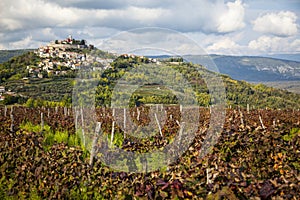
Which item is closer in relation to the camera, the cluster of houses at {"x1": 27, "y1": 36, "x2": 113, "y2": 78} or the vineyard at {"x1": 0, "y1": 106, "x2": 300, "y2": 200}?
the vineyard at {"x1": 0, "y1": 106, "x2": 300, "y2": 200}

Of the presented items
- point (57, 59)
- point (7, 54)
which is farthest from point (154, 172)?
point (7, 54)

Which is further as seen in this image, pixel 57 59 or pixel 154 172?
pixel 57 59

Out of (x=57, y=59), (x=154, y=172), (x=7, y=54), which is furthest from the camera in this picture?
(x=7, y=54)

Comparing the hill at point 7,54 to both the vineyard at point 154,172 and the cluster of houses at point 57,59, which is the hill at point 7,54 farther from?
the vineyard at point 154,172

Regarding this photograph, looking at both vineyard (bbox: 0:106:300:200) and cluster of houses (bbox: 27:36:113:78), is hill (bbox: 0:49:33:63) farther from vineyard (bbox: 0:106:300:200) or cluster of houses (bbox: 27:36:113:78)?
vineyard (bbox: 0:106:300:200)

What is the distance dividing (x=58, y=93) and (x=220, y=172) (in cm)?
5351

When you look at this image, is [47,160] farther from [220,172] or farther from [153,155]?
[220,172]

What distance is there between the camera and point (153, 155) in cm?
742

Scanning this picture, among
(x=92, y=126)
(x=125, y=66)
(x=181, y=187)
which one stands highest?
(x=125, y=66)

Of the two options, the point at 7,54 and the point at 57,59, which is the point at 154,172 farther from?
the point at 7,54

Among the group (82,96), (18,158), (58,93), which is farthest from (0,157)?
(58,93)

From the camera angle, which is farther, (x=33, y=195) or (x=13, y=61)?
(x=13, y=61)

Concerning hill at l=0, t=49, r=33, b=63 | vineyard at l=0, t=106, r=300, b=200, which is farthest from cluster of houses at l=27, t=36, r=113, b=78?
hill at l=0, t=49, r=33, b=63

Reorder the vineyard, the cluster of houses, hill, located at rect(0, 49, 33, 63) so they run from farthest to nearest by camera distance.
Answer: hill, located at rect(0, 49, 33, 63), the cluster of houses, the vineyard
